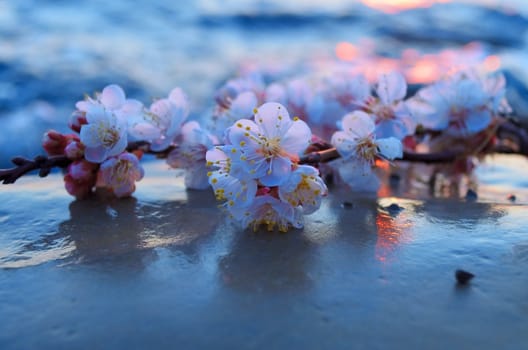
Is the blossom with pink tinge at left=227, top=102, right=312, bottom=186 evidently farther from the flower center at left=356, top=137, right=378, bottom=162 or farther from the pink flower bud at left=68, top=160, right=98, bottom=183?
the pink flower bud at left=68, top=160, right=98, bottom=183

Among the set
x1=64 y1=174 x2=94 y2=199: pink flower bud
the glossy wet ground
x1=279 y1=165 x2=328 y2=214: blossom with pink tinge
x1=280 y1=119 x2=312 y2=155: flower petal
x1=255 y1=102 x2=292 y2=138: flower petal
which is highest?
x1=255 y1=102 x2=292 y2=138: flower petal

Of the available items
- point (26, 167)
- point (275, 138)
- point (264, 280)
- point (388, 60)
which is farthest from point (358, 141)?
point (388, 60)

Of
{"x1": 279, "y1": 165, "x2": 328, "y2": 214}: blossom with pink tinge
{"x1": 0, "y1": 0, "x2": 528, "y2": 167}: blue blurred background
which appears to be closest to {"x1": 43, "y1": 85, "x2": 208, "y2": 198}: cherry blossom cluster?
{"x1": 279, "y1": 165, "x2": 328, "y2": 214}: blossom with pink tinge

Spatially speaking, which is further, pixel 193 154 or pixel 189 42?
pixel 189 42

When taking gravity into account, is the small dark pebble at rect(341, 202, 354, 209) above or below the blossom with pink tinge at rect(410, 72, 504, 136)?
below

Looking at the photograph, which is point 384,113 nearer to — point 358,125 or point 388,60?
point 358,125

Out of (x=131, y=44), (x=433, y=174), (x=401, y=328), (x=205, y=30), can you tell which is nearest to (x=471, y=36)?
(x=205, y=30)

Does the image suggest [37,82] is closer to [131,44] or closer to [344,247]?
[131,44]
